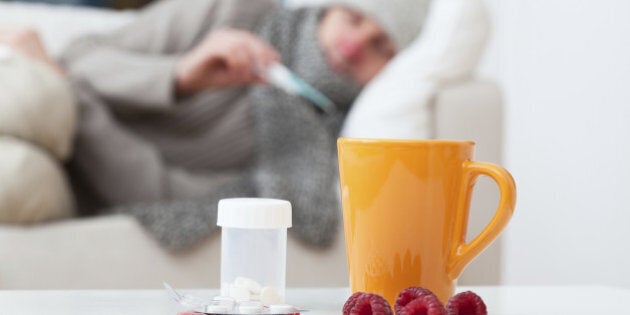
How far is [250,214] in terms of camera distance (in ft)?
1.63

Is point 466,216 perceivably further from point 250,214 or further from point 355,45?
point 355,45

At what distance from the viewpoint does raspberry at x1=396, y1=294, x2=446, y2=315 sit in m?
0.44

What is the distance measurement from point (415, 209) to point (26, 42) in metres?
1.23

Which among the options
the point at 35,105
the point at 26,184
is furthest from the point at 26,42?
the point at 26,184

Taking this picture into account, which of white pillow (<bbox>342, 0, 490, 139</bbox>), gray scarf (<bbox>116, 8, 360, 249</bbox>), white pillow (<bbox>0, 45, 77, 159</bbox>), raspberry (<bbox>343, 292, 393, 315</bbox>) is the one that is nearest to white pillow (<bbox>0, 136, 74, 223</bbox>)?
white pillow (<bbox>0, 45, 77, 159</bbox>)

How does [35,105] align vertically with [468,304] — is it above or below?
above

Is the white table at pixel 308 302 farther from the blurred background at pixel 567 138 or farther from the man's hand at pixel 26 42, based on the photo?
the man's hand at pixel 26 42

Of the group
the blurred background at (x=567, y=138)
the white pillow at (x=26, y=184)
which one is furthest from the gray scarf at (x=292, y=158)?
the blurred background at (x=567, y=138)

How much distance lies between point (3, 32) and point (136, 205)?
0.46m

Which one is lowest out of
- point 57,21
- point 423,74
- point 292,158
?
point 292,158

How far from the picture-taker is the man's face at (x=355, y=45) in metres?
1.67

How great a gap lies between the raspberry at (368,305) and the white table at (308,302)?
2.7 inches

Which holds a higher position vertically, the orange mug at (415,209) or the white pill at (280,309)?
the orange mug at (415,209)

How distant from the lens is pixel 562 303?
1.94 ft
